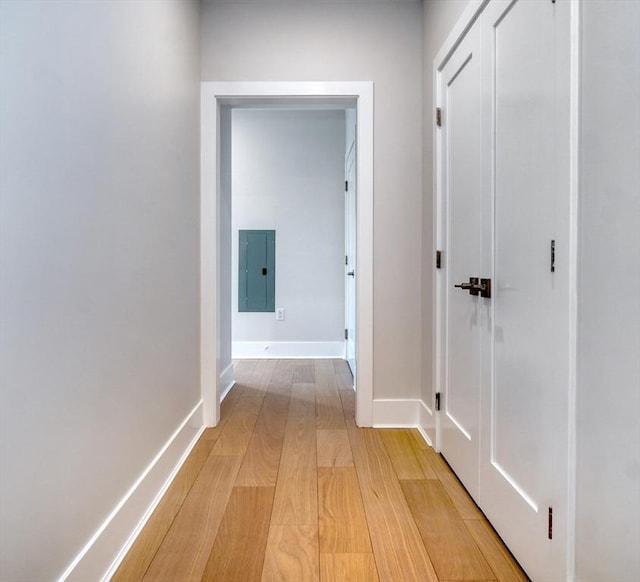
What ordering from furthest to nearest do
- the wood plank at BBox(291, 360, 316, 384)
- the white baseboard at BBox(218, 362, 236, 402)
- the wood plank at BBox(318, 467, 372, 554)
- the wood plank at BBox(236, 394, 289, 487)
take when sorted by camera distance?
the wood plank at BBox(291, 360, 316, 384) → the white baseboard at BBox(218, 362, 236, 402) → the wood plank at BBox(236, 394, 289, 487) → the wood plank at BBox(318, 467, 372, 554)

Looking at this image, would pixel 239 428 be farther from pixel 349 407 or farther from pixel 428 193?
pixel 428 193

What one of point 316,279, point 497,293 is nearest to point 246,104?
point 497,293

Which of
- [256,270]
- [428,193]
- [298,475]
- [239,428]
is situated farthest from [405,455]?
[256,270]

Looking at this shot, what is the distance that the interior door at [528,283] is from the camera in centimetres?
103

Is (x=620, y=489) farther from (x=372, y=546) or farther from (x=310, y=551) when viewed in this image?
(x=310, y=551)

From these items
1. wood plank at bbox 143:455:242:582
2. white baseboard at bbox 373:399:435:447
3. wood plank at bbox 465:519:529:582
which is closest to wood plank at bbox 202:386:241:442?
wood plank at bbox 143:455:242:582

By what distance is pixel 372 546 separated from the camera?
1308 millimetres

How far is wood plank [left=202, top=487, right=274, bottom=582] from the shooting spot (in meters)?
1.19

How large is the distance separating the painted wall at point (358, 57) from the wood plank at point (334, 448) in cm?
64

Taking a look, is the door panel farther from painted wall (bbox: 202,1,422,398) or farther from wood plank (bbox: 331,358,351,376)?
wood plank (bbox: 331,358,351,376)

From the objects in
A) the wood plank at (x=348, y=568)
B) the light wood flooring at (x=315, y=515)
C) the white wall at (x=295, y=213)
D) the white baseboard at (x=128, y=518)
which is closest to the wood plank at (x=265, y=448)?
the light wood flooring at (x=315, y=515)

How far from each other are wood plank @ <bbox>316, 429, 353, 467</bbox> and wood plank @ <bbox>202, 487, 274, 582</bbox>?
359mm

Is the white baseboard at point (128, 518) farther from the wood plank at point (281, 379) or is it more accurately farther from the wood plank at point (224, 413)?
the wood plank at point (281, 379)

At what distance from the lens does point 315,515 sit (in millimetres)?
1474
